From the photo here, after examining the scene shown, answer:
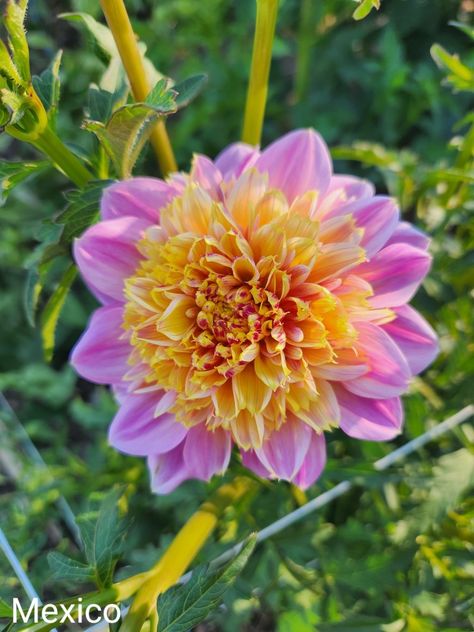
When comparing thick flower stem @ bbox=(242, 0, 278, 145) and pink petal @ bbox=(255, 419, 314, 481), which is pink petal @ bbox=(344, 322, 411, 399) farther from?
thick flower stem @ bbox=(242, 0, 278, 145)

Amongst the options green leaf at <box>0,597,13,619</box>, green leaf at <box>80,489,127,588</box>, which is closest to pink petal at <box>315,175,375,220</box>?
green leaf at <box>80,489,127,588</box>

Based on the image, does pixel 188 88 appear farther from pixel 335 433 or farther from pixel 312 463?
pixel 335 433

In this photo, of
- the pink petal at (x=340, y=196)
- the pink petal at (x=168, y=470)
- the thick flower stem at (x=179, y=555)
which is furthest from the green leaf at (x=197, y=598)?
the pink petal at (x=340, y=196)

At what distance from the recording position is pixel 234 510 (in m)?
1.10

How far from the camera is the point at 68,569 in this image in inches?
29.0

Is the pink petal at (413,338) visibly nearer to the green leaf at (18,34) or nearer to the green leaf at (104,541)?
the green leaf at (104,541)

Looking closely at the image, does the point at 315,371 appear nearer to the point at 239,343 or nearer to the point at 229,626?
the point at 239,343

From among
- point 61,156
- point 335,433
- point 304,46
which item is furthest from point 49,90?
point 304,46

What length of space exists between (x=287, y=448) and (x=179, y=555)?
204 millimetres

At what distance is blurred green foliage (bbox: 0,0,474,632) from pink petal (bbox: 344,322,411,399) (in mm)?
266

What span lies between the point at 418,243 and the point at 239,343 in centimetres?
28

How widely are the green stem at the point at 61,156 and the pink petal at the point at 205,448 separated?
0.35 meters

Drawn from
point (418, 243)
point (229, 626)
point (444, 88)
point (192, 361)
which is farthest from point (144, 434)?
point (444, 88)

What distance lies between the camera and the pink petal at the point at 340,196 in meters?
0.78
